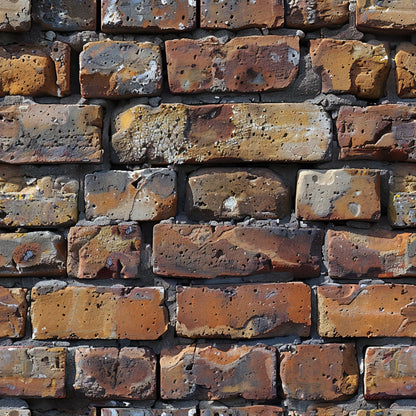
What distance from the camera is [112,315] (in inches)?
37.0

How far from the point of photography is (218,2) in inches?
37.2

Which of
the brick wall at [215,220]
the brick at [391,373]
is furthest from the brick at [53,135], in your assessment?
the brick at [391,373]

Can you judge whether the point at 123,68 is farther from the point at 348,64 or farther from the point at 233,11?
the point at 348,64

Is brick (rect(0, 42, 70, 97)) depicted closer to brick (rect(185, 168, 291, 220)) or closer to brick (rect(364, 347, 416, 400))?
brick (rect(185, 168, 291, 220))

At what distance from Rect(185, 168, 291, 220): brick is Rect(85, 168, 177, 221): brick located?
40 millimetres

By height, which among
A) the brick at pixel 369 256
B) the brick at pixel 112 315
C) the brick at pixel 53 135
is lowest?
the brick at pixel 112 315

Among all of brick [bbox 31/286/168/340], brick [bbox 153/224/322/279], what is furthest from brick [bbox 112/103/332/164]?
brick [bbox 31/286/168/340]

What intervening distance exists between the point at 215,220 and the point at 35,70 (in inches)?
15.9

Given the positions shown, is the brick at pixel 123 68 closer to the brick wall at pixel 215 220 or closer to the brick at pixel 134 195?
the brick wall at pixel 215 220

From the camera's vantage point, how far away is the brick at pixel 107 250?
946mm

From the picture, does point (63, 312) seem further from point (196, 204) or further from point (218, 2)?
point (218, 2)

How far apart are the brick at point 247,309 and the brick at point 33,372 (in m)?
0.23

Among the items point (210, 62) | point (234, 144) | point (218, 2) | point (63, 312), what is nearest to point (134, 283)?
point (63, 312)

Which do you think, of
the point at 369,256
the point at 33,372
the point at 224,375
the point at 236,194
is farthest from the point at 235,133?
the point at 33,372
